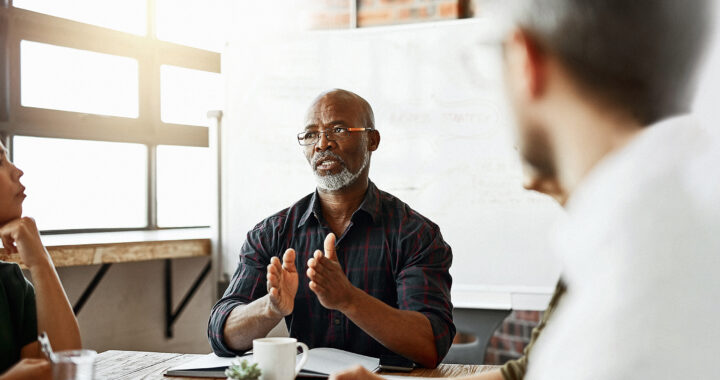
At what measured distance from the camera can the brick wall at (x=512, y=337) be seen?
2.91m

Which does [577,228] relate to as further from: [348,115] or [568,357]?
[348,115]

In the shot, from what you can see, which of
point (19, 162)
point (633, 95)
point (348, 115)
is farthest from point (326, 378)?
point (19, 162)

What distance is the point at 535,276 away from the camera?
2744mm

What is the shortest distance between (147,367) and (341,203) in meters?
0.66

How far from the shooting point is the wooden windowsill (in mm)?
2475

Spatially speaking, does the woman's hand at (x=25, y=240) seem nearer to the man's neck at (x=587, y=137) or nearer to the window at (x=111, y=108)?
the man's neck at (x=587, y=137)

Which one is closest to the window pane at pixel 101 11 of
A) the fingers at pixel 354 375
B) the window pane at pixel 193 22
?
the window pane at pixel 193 22

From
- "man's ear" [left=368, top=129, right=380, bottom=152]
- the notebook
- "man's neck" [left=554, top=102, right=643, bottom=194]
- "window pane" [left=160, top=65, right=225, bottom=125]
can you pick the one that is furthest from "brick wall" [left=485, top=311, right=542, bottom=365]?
"man's neck" [left=554, top=102, right=643, bottom=194]

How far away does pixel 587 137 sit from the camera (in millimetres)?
360

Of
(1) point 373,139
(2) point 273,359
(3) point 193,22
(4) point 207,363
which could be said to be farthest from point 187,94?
(2) point 273,359

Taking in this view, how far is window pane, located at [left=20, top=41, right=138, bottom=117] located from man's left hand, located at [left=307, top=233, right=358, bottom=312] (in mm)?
2185

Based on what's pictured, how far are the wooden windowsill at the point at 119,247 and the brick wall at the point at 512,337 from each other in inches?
56.5

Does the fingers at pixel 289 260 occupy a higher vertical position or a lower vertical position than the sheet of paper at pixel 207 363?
higher

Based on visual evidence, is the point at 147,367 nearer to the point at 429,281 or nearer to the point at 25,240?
the point at 25,240
